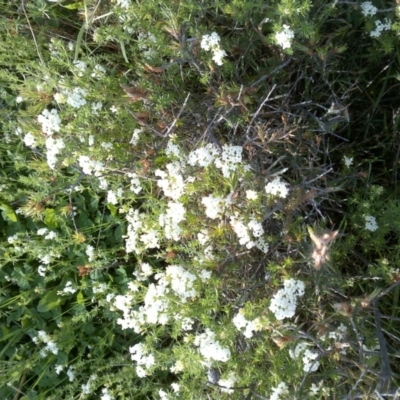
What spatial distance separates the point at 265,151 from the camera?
2.20 meters

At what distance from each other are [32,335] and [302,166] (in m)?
1.81

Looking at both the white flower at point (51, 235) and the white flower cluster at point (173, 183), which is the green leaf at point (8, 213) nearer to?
the white flower at point (51, 235)

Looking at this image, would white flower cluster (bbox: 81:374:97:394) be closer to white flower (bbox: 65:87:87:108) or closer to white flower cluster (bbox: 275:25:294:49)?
white flower (bbox: 65:87:87:108)

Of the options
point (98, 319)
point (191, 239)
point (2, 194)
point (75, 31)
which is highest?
point (75, 31)

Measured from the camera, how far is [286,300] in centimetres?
189

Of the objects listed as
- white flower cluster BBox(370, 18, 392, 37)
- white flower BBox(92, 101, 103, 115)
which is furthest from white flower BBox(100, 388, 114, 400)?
white flower cluster BBox(370, 18, 392, 37)

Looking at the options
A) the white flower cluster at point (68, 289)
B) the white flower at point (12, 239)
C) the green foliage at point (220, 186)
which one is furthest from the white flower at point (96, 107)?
the white flower cluster at point (68, 289)

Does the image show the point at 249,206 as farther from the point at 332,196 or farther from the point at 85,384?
the point at 85,384

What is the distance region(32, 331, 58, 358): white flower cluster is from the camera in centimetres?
280

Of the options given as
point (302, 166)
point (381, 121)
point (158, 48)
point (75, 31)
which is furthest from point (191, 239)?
point (75, 31)

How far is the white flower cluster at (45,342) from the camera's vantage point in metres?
2.80

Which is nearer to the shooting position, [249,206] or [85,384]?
[249,206]

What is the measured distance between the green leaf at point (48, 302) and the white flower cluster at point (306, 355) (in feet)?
4.79

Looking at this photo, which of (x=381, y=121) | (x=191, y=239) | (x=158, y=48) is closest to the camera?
(x=158, y=48)
